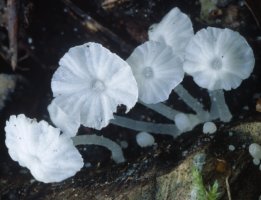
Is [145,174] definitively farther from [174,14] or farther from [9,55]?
[9,55]

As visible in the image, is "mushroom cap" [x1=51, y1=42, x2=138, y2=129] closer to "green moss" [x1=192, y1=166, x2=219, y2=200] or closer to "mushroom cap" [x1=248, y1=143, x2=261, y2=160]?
"green moss" [x1=192, y1=166, x2=219, y2=200]

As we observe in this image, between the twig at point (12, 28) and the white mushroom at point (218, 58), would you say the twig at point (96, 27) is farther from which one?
the white mushroom at point (218, 58)

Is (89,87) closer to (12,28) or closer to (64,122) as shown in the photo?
(64,122)

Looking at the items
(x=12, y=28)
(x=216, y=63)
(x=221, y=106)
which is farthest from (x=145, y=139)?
(x=12, y=28)

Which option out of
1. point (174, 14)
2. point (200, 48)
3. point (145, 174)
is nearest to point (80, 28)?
point (174, 14)

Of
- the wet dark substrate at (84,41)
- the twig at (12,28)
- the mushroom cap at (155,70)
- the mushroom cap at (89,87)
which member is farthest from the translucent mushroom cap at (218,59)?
the twig at (12,28)

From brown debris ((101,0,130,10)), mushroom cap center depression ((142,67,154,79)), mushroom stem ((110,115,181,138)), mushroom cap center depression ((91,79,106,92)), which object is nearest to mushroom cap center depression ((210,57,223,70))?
mushroom cap center depression ((142,67,154,79))
